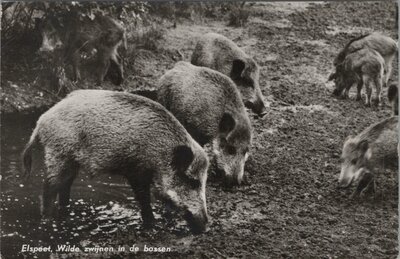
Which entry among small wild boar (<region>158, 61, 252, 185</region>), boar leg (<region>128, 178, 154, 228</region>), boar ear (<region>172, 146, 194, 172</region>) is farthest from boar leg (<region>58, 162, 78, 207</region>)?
small wild boar (<region>158, 61, 252, 185</region>)

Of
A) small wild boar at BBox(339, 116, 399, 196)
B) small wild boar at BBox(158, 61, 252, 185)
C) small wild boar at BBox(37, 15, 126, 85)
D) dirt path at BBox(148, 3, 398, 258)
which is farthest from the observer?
small wild boar at BBox(37, 15, 126, 85)

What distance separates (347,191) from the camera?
21.7ft

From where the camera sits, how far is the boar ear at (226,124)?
6633mm

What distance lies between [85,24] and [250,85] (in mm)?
2267

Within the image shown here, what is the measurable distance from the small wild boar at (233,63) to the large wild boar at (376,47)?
119 cm

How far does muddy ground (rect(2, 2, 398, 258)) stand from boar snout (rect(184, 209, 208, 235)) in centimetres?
7

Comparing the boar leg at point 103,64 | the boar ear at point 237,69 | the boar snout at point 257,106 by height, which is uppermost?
the boar ear at point 237,69

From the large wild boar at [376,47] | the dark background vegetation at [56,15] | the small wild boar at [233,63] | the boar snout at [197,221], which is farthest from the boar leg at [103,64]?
the large wild boar at [376,47]

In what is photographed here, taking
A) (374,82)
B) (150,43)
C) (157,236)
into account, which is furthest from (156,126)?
(374,82)

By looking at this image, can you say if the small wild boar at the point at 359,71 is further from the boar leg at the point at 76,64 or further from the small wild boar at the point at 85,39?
the boar leg at the point at 76,64

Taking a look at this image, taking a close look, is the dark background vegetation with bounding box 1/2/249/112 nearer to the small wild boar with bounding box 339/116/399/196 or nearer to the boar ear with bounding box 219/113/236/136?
the boar ear with bounding box 219/113/236/136

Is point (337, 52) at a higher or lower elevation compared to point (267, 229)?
higher

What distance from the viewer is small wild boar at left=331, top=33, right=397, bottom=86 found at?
7777mm

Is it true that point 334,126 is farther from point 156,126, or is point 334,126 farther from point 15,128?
point 15,128
